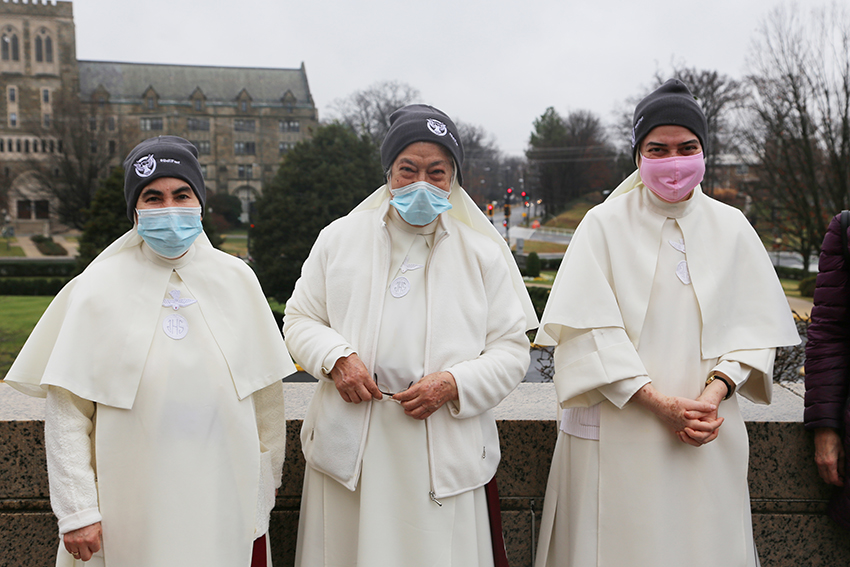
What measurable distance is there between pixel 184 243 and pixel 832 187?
24.9 m

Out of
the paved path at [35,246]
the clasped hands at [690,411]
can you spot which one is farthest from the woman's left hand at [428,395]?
the paved path at [35,246]

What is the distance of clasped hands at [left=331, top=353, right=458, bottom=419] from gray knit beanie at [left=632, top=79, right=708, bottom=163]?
1344 millimetres

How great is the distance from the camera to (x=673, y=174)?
2.80 meters

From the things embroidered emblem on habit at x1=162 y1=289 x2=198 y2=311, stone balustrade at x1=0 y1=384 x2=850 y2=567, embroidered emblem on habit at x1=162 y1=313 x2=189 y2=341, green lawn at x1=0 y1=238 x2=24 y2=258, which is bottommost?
stone balustrade at x1=0 y1=384 x2=850 y2=567

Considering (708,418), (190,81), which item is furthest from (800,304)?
(190,81)

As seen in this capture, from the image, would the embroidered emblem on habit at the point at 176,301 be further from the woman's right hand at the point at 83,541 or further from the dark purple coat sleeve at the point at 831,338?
the dark purple coat sleeve at the point at 831,338

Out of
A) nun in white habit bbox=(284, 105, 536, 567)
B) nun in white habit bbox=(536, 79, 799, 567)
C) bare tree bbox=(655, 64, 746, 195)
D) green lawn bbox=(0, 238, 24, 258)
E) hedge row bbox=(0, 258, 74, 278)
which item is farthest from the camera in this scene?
green lawn bbox=(0, 238, 24, 258)

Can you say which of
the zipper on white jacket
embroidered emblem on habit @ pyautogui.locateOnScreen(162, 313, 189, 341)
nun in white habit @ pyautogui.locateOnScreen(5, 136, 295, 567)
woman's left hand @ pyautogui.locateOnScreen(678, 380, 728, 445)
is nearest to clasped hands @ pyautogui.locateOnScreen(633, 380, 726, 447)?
woman's left hand @ pyautogui.locateOnScreen(678, 380, 728, 445)

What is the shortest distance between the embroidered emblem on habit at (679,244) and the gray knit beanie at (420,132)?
0.96 m

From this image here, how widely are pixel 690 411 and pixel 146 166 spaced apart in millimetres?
2231

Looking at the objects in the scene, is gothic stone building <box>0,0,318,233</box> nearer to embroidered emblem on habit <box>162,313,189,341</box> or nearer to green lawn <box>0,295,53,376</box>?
green lawn <box>0,295,53,376</box>

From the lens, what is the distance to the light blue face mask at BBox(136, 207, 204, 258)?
2.51 metres

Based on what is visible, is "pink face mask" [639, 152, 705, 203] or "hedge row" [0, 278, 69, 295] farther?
"hedge row" [0, 278, 69, 295]

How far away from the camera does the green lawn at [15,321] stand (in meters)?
16.8
